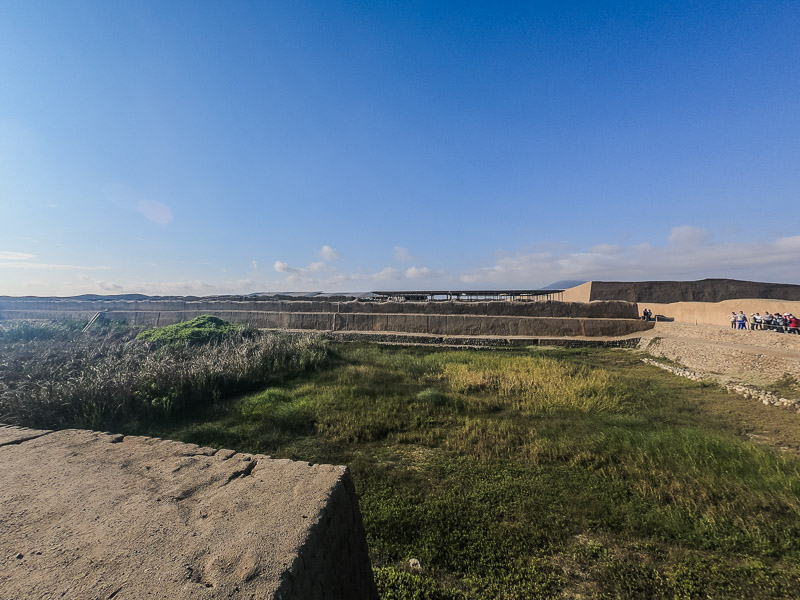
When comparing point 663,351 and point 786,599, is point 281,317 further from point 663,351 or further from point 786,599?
point 786,599

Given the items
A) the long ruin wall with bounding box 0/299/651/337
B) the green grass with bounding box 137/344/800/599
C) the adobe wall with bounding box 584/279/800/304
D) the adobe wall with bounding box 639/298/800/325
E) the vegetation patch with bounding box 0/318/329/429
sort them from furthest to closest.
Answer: the adobe wall with bounding box 584/279/800/304 → the adobe wall with bounding box 639/298/800/325 → the long ruin wall with bounding box 0/299/651/337 → the vegetation patch with bounding box 0/318/329/429 → the green grass with bounding box 137/344/800/599

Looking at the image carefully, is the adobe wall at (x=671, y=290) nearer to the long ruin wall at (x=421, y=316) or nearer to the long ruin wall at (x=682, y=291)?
the long ruin wall at (x=682, y=291)

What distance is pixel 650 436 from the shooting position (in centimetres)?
434

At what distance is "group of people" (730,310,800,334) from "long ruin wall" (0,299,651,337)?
14.0 feet

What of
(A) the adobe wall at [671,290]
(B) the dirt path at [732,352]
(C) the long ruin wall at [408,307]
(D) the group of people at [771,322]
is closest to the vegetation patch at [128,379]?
(C) the long ruin wall at [408,307]

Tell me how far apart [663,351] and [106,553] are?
1316cm

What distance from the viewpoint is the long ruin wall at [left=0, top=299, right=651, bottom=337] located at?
1369 cm

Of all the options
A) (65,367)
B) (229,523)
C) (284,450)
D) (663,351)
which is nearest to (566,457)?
→ (284,450)

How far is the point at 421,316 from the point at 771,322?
42.5ft

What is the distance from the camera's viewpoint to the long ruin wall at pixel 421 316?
44.9 feet

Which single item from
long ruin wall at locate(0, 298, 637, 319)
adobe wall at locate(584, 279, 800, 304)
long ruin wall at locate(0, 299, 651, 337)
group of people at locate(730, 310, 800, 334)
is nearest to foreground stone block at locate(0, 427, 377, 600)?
long ruin wall at locate(0, 299, 651, 337)

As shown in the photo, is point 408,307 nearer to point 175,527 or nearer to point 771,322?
point 771,322

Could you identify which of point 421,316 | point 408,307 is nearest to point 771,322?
point 421,316

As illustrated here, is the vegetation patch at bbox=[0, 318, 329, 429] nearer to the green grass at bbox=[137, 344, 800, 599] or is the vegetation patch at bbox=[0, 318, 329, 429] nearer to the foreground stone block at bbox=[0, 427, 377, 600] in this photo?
the green grass at bbox=[137, 344, 800, 599]
